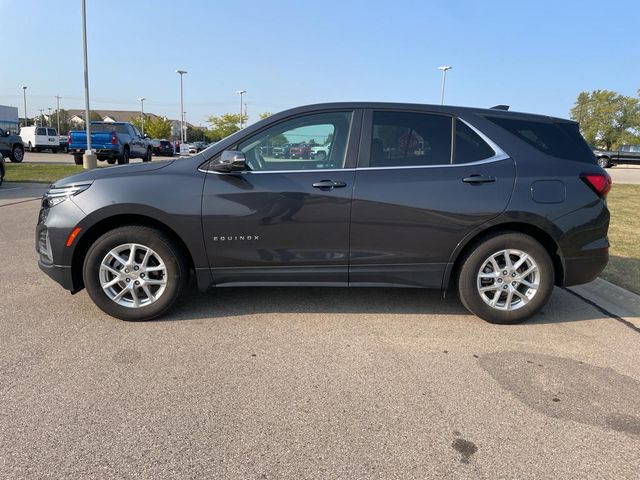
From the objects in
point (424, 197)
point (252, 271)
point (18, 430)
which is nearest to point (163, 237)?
point (252, 271)

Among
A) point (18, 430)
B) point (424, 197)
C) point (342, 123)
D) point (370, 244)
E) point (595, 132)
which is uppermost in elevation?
point (595, 132)

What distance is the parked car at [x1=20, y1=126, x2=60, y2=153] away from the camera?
1468 inches

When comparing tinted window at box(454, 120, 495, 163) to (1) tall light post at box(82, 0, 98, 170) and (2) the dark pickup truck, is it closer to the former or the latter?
(1) tall light post at box(82, 0, 98, 170)

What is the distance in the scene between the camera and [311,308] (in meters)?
4.29

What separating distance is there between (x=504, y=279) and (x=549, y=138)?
1241mm

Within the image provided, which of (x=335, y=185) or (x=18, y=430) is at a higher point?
(x=335, y=185)

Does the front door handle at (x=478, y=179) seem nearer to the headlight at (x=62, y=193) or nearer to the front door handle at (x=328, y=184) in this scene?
the front door handle at (x=328, y=184)

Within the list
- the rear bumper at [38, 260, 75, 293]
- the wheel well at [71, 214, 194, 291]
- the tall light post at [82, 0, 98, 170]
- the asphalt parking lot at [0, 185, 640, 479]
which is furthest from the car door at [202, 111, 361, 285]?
the tall light post at [82, 0, 98, 170]

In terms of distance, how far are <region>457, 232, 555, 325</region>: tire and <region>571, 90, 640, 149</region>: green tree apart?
80.1 meters

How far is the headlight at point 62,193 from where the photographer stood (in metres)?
3.79

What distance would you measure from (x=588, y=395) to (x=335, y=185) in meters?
2.22

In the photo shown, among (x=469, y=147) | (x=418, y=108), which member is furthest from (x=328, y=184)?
(x=469, y=147)

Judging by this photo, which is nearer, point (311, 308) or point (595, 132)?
point (311, 308)

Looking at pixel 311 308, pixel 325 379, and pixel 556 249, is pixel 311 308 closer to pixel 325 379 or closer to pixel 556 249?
pixel 325 379
